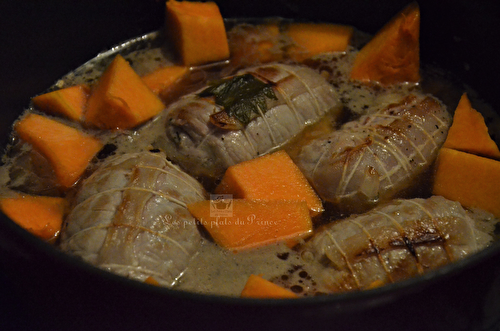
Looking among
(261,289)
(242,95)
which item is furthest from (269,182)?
(261,289)

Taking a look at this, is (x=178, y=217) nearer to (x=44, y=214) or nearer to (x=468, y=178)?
(x=44, y=214)

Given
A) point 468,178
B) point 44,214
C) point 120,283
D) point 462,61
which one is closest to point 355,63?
point 462,61

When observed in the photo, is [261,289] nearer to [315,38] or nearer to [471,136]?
[471,136]

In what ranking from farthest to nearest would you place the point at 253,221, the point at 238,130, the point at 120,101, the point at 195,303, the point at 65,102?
the point at 65,102, the point at 120,101, the point at 238,130, the point at 253,221, the point at 195,303

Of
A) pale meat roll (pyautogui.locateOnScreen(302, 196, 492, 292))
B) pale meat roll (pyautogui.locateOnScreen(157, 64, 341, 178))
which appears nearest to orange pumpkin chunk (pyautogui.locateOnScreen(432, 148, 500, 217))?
pale meat roll (pyautogui.locateOnScreen(302, 196, 492, 292))

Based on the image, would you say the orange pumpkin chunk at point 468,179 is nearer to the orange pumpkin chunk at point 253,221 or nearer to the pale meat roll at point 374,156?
the pale meat roll at point 374,156

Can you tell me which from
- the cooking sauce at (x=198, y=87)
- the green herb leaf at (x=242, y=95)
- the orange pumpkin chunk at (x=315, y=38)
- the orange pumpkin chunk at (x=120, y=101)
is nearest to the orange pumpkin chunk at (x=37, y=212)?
the cooking sauce at (x=198, y=87)
